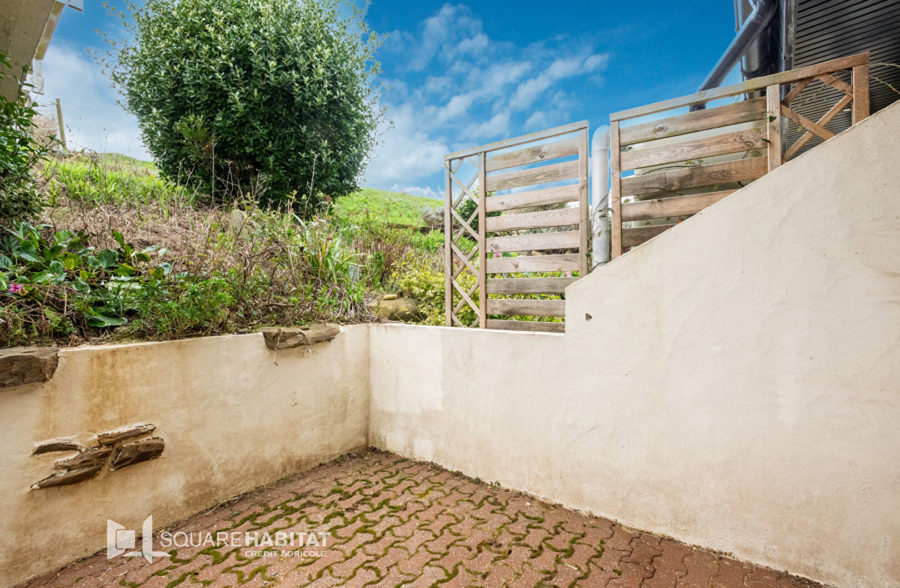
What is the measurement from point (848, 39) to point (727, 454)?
3.87 m

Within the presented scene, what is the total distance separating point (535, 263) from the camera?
3.13m

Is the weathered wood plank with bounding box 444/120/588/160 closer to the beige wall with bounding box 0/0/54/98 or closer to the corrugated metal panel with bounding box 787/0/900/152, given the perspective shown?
the corrugated metal panel with bounding box 787/0/900/152

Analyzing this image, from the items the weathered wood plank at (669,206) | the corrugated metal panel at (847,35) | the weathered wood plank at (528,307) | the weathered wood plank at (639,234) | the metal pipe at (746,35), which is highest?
the metal pipe at (746,35)

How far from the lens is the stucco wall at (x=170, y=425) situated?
1.98 meters

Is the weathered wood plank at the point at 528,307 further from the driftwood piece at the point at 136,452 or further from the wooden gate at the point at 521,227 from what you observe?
the driftwood piece at the point at 136,452

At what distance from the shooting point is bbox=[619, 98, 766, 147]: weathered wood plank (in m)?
2.38

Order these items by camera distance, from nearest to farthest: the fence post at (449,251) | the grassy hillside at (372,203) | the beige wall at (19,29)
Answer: the beige wall at (19,29)
the fence post at (449,251)
the grassy hillside at (372,203)

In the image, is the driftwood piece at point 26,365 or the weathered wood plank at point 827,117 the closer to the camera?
the driftwood piece at point 26,365

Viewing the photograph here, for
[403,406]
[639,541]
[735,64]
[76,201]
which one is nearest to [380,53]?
[76,201]

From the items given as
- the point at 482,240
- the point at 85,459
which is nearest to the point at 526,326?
the point at 482,240

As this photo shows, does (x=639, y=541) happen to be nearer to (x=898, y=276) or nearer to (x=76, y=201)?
(x=898, y=276)

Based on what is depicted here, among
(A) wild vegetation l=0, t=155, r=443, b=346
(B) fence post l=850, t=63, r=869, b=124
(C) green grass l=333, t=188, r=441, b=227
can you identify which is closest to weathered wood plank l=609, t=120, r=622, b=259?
(B) fence post l=850, t=63, r=869, b=124

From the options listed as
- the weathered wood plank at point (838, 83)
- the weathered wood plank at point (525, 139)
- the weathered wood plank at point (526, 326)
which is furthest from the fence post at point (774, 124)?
the weathered wood plank at point (526, 326)

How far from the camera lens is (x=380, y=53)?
19.1ft
